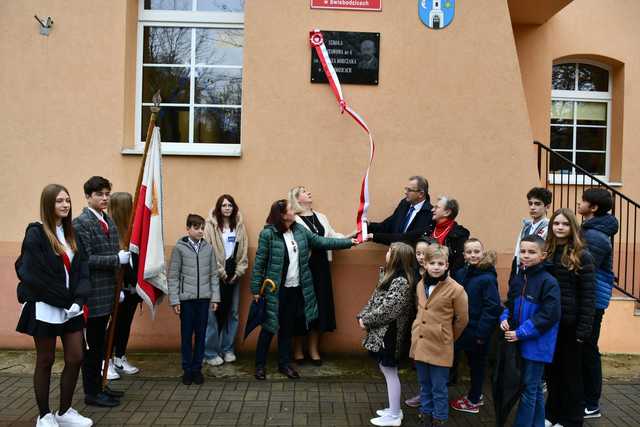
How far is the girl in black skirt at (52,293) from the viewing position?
4297mm

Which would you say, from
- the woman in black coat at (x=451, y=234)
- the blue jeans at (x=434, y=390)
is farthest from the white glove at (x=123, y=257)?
the woman in black coat at (x=451, y=234)

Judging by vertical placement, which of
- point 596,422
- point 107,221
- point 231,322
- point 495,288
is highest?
point 107,221

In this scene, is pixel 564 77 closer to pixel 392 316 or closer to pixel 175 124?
pixel 175 124

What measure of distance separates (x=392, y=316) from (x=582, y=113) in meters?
6.39

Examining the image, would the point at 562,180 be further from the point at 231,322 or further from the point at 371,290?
the point at 231,322

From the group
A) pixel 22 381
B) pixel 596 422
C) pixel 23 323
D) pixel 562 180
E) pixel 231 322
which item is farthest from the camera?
pixel 562 180

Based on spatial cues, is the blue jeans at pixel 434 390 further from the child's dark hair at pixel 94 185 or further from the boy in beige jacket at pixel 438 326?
the child's dark hair at pixel 94 185

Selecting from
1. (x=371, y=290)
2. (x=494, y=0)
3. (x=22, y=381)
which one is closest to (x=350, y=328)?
(x=371, y=290)

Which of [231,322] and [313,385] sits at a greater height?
[231,322]

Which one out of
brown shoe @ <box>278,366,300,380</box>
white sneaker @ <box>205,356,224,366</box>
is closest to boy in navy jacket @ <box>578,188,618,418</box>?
brown shoe @ <box>278,366,300,380</box>

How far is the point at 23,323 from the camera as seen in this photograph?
4.37 metres

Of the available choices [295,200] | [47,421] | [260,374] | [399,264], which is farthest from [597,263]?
[47,421]

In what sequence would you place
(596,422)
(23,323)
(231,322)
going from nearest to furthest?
(23,323) < (596,422) < (231,322)

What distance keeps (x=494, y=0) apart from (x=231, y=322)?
15.0ft
